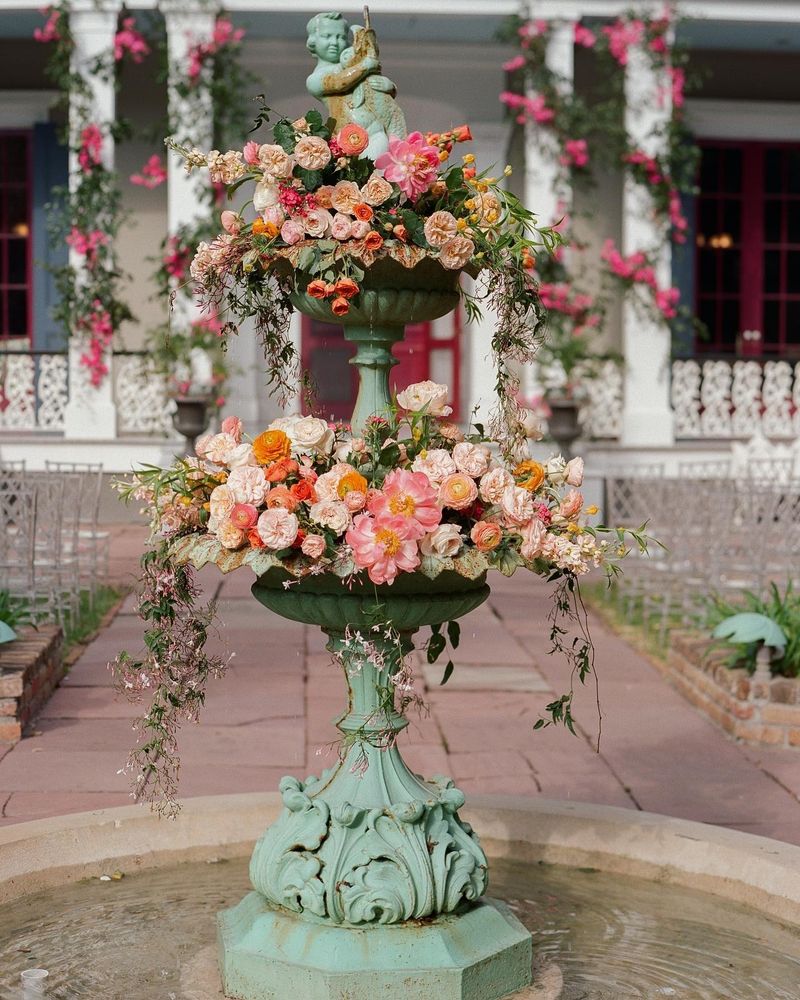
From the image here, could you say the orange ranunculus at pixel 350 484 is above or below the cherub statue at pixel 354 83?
below

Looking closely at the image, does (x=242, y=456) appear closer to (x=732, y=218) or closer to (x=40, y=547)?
(x=40, y=547)

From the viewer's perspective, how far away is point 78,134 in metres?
13.1

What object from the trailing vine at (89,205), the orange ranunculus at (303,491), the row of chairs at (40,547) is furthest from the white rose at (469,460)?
the trailing vine at (89,205)

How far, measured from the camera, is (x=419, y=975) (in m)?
3.50

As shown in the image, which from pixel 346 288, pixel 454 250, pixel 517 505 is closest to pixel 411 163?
pixel 454 250

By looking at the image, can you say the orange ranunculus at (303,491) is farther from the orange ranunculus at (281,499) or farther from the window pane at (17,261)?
the window pane at (17,261)

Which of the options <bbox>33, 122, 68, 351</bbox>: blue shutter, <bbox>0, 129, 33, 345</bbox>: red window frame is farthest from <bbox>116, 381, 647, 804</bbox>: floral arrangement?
Result: <bbox>0, 129, 33, 345</bbox>: red window frame

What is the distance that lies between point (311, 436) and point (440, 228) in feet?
1.77

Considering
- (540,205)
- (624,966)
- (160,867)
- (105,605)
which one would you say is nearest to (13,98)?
(540,205)

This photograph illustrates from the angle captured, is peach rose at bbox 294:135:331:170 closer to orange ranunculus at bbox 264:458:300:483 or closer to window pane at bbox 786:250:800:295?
orange ranunculus at bbox 264:458:300:483

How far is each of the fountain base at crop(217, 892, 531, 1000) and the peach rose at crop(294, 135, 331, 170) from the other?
5.57 ft

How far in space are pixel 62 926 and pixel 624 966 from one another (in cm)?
143

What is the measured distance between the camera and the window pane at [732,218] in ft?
50.0

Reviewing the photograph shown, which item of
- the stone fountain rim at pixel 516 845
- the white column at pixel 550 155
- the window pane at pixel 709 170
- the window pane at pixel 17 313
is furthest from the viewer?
the window pane at pixel 709 170
